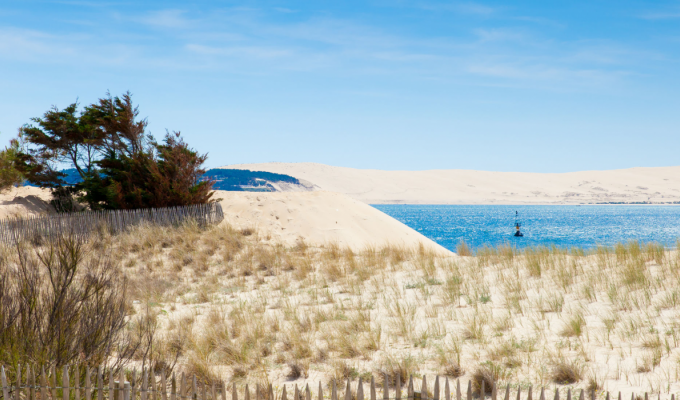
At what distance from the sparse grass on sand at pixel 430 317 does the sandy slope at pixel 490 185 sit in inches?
4747

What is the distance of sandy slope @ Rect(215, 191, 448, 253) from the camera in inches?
712

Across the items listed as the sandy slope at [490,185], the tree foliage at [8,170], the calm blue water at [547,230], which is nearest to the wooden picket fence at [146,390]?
the calm blue water at [547,230]

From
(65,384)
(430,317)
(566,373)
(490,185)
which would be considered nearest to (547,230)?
(430,317)

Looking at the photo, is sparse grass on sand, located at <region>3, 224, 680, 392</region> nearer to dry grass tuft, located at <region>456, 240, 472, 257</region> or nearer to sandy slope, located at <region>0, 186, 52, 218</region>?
dry grass tuft, located at <region>456, 240, 472, 257</region>

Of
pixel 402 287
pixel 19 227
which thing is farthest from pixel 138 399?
pixel 19 227

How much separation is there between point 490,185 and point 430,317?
145 m

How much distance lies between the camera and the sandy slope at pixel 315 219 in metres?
18.1

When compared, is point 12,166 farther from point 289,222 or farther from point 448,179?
point 448,179

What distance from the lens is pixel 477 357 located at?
4793mm

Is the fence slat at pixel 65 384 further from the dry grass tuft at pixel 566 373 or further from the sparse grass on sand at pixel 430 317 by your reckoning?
the dry grass tuft at pixel 566 373

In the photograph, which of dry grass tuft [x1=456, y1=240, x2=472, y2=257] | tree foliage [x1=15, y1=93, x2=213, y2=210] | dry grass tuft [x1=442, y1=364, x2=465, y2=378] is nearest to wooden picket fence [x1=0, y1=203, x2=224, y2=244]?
tree foliage [x1=15, y1=93, x2=213, y2=210]

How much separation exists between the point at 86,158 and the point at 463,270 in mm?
16192

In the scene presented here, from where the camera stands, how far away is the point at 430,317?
6.41 meters

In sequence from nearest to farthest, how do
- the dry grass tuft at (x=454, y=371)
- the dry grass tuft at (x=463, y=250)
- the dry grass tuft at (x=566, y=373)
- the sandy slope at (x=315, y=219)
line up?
1. the dry grass tuft at (x=566, y=373)
2. the dry grass tuft at (x=454, y=371)
3. the dry grass tuft at (x=463, y=250)
4. the sandy slope at (x=315, y=219)
